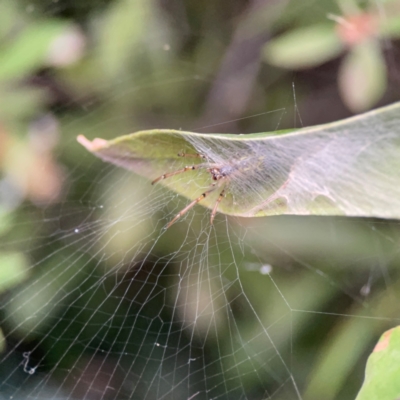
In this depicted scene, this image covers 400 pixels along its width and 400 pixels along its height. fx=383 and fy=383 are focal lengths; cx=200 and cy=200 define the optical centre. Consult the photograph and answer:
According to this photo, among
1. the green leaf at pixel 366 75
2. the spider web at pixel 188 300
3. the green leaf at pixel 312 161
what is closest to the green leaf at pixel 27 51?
the spider web at pixel 188 300

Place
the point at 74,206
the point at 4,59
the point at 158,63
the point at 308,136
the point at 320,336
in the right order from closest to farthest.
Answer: the point at 308,136, the point at 320,336, the point at 4,59, the point at 158,63, the point at 74,206

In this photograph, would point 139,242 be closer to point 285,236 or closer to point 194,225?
point 194,225

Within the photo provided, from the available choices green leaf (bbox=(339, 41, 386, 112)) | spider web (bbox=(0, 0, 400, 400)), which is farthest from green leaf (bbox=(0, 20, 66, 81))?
green leaf (bbox=(339, 41, 386, 112))

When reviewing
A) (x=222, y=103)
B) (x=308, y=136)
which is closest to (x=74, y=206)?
(x=222, y=103)

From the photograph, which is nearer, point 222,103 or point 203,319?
point 203,319

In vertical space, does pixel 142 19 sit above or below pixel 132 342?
above

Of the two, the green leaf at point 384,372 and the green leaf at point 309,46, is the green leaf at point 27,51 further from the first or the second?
the green leaf at point 384,372
